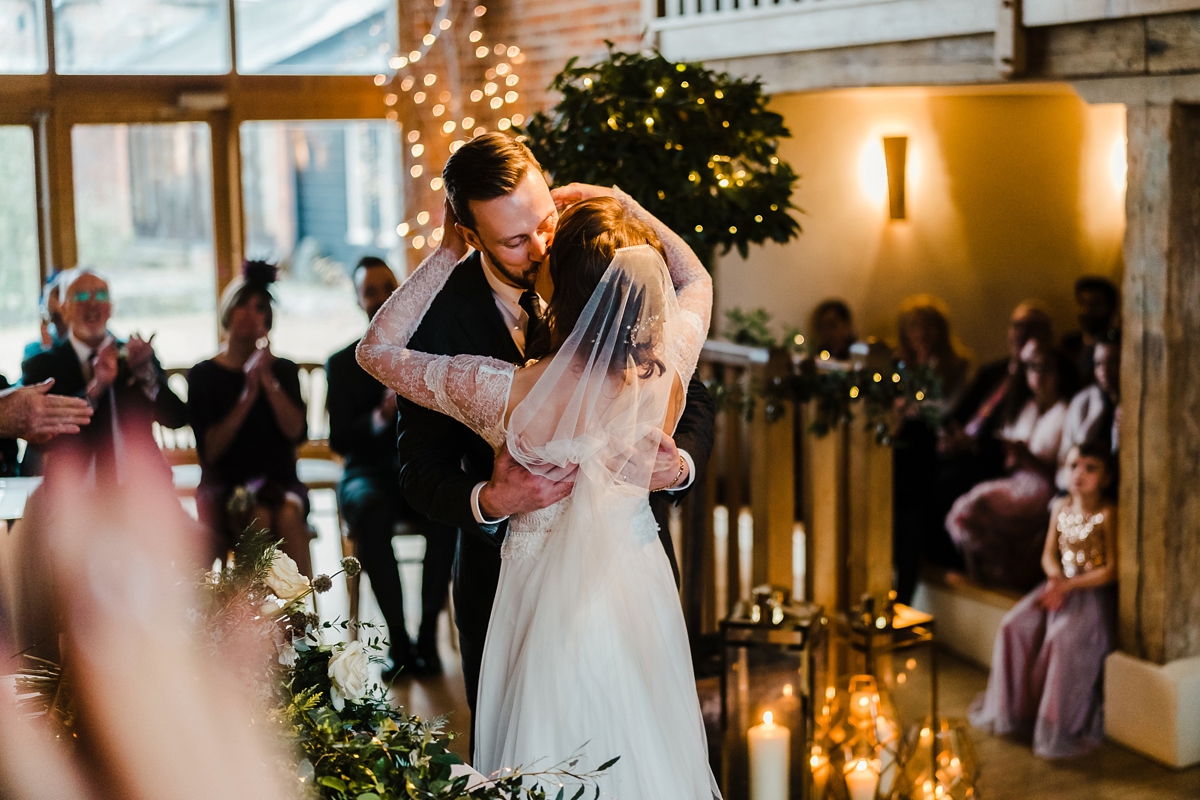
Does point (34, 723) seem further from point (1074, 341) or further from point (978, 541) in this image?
point (1074, 341)

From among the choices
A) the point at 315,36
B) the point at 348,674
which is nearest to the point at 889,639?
the point at 348,674

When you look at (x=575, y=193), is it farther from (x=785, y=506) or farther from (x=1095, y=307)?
(x=1095, y=307)

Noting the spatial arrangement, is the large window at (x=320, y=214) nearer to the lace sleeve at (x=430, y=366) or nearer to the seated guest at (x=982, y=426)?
the seated guest at (x=982, y=426)

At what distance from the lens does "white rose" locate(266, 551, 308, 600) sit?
5.83 feet

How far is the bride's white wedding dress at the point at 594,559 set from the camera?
2109 millimetres

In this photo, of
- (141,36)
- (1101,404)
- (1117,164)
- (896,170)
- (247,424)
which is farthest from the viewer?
(141,36)

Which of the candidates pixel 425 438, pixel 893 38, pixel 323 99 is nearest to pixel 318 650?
pixel 425 438

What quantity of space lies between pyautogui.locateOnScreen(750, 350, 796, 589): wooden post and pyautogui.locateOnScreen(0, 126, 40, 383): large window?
4259 millimetres

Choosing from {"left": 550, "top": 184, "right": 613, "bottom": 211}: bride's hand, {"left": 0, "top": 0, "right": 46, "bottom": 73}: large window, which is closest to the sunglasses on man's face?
{"left": 550, "top": 184, "right": 613, "bottom": 211}: bride's hand

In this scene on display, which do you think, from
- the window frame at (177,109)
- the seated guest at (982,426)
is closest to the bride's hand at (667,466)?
the seated guest at (982,426)

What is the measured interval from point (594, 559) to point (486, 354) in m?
0.50

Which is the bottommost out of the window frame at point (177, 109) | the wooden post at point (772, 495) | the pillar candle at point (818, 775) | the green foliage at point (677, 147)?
the pillar candle at point (818, 775)

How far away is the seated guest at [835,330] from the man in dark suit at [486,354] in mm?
3433

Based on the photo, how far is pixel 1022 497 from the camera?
4547 millimetres
